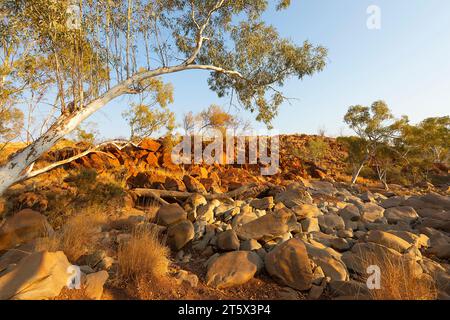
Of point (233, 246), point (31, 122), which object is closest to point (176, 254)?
point (233, 246)

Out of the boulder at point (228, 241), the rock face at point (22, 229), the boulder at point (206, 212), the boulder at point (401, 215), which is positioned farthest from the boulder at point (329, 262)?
the boulder at point (401, 215)

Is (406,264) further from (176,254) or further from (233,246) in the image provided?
(176,254)

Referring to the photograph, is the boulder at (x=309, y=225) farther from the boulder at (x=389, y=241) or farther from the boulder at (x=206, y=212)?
the boulder at (x=206, y=212)

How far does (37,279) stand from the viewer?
288 centimetres

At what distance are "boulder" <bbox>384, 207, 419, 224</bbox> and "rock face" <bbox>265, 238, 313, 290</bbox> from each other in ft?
17.9

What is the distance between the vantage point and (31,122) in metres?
6.40

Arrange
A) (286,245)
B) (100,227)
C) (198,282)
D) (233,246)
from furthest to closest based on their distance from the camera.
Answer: (100,227)
(233,246)
(286,245)
(198,282)

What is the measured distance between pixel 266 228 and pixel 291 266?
142 centimetres

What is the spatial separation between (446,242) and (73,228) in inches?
297

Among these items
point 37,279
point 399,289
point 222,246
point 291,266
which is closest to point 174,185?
point 222,246

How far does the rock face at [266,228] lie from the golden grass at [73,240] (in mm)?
2641

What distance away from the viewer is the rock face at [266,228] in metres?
5.25

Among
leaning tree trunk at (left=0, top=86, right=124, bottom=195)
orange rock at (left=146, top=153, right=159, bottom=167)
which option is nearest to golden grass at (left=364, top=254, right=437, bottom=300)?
leaning tree trunk at (left=0, top=86, right=124, bottom=195)

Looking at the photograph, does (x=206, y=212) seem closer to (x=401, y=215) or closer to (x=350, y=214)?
(x=350, y=214)
